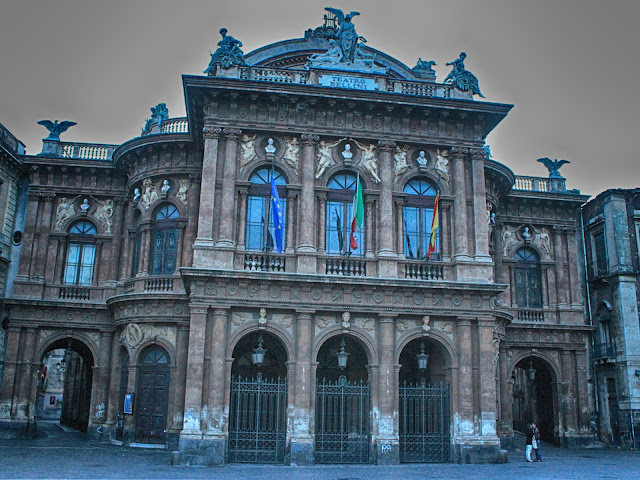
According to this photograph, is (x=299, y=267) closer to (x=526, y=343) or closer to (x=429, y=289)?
Answer: (x=429, y=289)

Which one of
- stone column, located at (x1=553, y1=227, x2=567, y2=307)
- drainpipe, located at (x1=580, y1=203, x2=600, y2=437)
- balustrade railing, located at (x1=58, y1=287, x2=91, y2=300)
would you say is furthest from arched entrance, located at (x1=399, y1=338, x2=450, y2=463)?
balustrade railing, located at (x1=58, y1=287, x2=91, y2=300)

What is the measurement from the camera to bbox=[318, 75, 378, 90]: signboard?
928 inches

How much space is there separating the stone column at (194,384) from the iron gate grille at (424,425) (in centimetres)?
655

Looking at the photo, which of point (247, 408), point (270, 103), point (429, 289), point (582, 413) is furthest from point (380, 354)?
point (582, 413)

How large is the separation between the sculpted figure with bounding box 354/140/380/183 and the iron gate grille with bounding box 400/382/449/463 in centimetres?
734

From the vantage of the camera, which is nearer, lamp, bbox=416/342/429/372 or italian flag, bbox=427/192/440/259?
lamp, bbox=416/342/429/372

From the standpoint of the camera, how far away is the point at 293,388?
68.3ft

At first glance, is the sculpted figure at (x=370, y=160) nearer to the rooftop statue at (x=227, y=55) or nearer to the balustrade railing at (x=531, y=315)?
the rooftop statue at (x=227, y=55)

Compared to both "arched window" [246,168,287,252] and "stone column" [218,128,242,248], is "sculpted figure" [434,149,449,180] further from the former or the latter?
"stone column" [218,128,242,248]

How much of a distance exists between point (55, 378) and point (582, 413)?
45.9 meters

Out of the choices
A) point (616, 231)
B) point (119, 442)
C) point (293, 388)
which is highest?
point (616, 231)

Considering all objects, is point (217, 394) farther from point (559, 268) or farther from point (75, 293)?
point (559, 268)

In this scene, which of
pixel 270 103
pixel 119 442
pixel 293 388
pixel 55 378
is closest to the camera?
pixel 293 388

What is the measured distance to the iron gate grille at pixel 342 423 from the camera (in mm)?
20953
